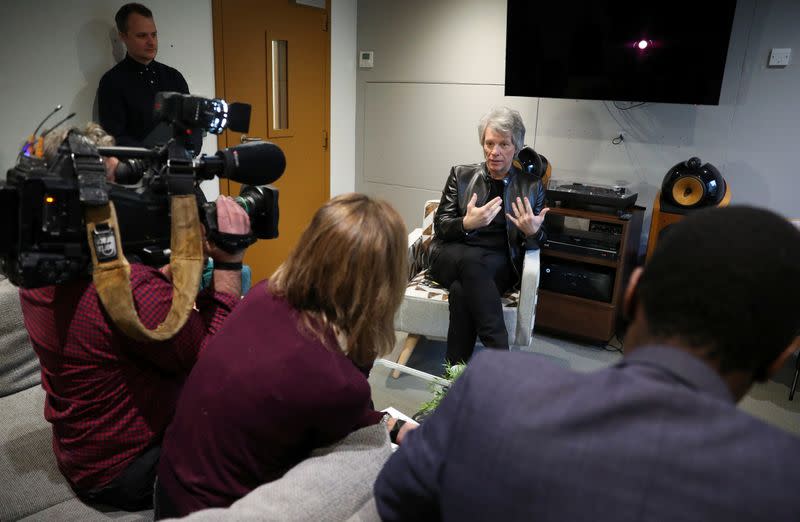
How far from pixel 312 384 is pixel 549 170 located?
291 cm

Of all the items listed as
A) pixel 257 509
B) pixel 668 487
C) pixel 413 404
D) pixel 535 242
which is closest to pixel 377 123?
pixel 535 242

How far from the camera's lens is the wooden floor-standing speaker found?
291 centimetres

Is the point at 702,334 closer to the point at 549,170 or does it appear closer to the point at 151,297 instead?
the point at 151,297

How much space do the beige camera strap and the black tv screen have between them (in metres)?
2.81

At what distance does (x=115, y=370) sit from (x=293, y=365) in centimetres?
48

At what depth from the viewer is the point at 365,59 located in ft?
14.6

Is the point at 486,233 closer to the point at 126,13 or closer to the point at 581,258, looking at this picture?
the point at 581,258

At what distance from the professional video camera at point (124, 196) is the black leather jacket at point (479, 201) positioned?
5.11 ft

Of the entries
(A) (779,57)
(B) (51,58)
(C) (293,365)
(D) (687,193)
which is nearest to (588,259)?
(D) (687,193)

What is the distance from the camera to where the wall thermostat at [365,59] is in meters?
4.41

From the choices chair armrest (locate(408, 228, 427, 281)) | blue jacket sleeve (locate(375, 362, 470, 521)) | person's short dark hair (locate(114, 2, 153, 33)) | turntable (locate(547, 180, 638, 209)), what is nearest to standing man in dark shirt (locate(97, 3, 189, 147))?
person's short dark hair (locate(114, 2, 153, 33))

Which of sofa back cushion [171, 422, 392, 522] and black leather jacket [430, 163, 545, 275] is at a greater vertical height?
black leather jacket [430, 163, 545, 275]

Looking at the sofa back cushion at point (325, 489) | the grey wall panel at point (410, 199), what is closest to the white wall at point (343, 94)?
the grey wall panel at point (410, 199)

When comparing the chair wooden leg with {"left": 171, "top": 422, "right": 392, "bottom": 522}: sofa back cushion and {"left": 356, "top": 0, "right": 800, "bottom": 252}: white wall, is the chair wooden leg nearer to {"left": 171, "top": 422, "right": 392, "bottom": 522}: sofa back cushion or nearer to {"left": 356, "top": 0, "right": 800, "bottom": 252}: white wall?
{"left": 356, "top": 0, "right": 800, "bottom": 252}: white wall
